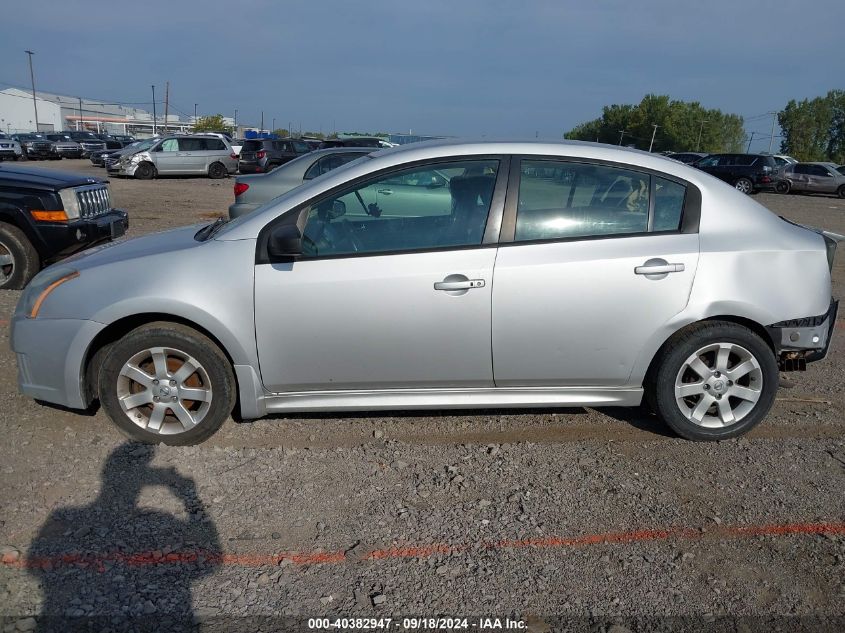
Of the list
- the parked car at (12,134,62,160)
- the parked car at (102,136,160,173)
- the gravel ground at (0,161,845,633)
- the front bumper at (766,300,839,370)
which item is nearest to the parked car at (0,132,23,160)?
the parked car at (12,134,62,160)

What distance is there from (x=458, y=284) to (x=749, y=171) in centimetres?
3004

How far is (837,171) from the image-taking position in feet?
100

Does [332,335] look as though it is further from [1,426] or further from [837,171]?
[837,171]

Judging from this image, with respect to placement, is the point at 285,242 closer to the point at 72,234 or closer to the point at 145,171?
the point at 72,234

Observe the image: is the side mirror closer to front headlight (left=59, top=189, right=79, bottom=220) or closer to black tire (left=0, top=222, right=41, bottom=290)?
front headlight (left=59, top=189, right=79, bottom=220)

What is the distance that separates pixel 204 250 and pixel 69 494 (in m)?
1.41

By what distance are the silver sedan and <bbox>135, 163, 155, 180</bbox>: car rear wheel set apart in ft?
82.1

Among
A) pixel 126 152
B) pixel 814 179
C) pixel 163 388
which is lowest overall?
pixel 126 152

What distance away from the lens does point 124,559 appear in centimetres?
304

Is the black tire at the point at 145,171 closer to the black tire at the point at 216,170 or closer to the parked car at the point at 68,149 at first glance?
the black tire at the point at 216,170

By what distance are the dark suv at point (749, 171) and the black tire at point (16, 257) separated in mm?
27733

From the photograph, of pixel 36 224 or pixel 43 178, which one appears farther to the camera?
pixel 43 178

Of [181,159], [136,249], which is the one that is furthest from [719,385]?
[181,159]

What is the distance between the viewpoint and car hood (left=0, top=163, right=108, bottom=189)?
756 centimetres
